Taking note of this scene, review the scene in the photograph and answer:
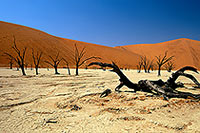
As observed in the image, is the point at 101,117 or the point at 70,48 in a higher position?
the point at 70,48

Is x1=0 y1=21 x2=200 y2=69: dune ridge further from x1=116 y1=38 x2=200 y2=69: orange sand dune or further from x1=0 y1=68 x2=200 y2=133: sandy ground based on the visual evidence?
x1=0 y1=68 x2=200 y2=133: sandy ground

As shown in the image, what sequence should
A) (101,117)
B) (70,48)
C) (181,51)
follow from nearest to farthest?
(101,117), (70,48), (181,51)

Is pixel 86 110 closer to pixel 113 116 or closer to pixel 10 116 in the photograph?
pixel 113 116

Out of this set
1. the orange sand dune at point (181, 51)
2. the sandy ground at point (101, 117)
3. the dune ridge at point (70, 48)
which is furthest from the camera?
the orange sand dune at point (181, 51)

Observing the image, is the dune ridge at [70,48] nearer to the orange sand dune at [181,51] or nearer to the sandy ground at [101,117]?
the orange sand dune at [181,51]

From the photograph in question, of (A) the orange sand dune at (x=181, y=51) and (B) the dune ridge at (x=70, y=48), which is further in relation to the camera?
(A) the orange sand dune at (x=181, y=51)

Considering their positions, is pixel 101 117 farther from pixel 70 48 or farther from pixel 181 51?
pixel 181 51

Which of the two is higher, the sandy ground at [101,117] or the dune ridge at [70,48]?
the dune ridge at [70,48]

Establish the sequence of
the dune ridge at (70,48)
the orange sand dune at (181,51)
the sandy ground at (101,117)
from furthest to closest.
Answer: the orange sand dune at (181,51), the dune ridge at (70,48), the sandy ground at (101,117)

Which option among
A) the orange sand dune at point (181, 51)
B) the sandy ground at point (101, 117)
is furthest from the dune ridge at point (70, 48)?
the sandy ground at point (101, 117)

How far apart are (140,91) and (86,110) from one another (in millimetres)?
2041

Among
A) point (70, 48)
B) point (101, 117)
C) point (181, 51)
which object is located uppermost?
point (181, 51)

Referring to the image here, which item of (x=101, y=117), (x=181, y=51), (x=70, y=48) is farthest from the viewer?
(x=181, y=51)

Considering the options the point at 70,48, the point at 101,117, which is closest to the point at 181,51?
the point at 70,48
